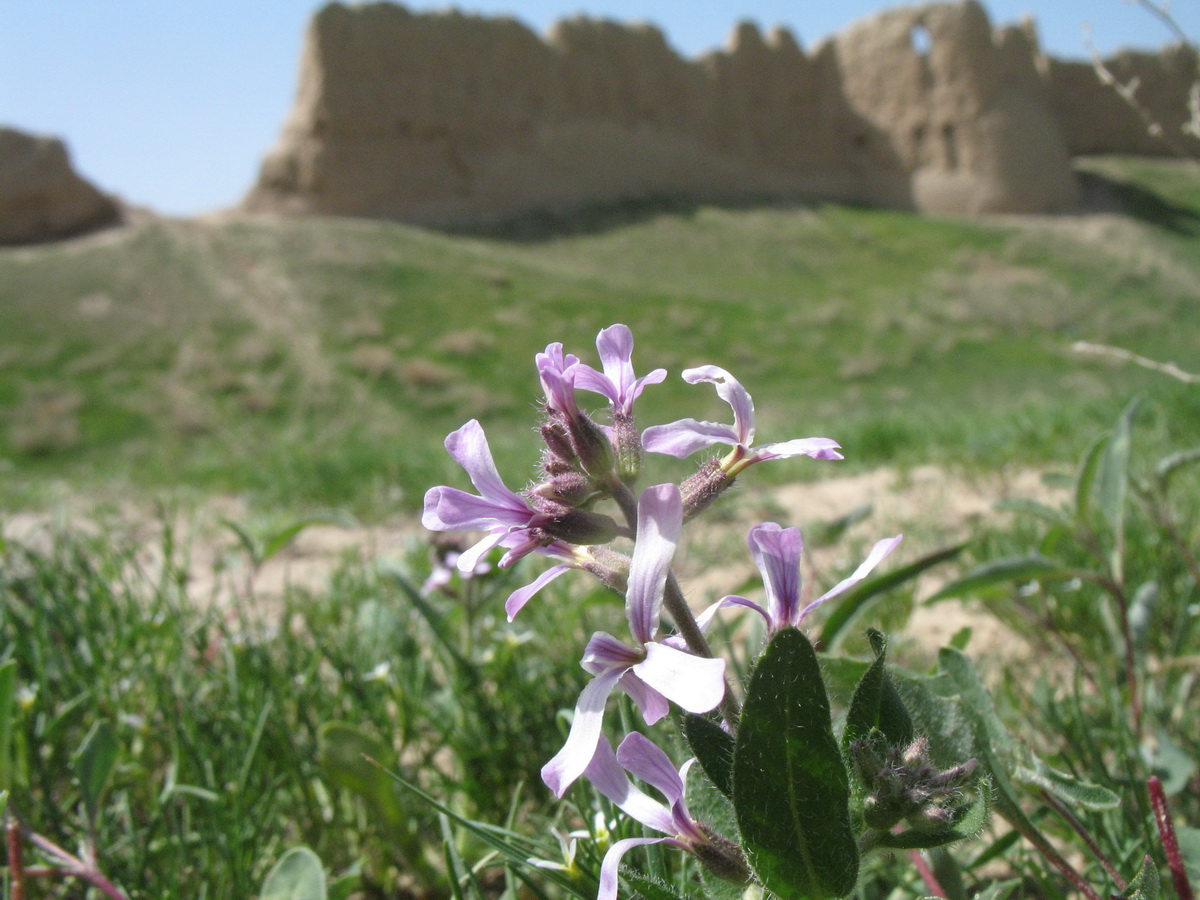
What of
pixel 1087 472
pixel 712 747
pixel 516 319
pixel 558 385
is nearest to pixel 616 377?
pixel 558 385

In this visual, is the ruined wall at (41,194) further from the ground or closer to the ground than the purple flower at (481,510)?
further from the ground

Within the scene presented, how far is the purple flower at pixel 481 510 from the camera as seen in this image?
585mm

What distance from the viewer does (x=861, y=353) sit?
15875 millimetres

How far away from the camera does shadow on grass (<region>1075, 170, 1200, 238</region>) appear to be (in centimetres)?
2536

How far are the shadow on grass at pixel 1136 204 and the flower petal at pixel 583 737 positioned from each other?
97.0 ft

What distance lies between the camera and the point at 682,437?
626 mm

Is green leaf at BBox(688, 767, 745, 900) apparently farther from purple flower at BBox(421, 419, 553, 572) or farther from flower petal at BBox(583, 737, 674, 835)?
purple flower at BBox(421, 419, 553, 572)

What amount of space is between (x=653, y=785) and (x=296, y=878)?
0.46m

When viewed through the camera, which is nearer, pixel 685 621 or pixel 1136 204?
pixel 685 621

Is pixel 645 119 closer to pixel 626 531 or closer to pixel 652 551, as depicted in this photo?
pixel 626 531

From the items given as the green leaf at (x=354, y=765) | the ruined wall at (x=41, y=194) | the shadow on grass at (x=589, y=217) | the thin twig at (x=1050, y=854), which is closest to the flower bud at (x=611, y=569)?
the thin twig at (x=1050, y=854)

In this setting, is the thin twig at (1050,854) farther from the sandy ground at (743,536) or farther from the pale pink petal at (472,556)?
the sandy ground at (743,536)

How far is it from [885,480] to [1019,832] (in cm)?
267

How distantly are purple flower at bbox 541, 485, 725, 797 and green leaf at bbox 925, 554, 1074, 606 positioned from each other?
706mm
